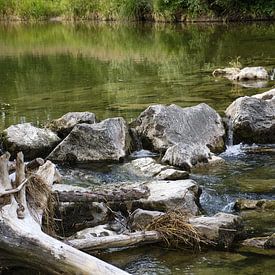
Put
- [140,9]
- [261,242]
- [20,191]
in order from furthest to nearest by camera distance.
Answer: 1. [140,9]
2. [261,242]
3. [20,191]

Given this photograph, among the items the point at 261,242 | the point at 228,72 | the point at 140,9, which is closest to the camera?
the point at 261,242

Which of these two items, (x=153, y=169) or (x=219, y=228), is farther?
(x=153, y=169)

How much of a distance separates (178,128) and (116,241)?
4.88 metres

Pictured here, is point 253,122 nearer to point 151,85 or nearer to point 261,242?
point 261,242

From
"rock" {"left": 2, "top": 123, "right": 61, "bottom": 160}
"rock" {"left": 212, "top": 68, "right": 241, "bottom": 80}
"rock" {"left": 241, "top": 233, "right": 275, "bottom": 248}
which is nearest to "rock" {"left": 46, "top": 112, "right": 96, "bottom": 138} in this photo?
"rock" {"left": 2, "top": 123, "right": 61, "bottom": 160}

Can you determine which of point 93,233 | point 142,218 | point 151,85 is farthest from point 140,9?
point 93,233

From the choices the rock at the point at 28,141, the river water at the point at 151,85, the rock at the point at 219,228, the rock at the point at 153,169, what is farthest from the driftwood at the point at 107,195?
the rock at the point at 28,141

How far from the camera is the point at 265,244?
5.98 m

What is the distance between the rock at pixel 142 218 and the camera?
20.9 ft

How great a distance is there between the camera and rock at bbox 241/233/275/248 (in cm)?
597

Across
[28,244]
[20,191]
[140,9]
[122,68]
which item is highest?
[140,9]

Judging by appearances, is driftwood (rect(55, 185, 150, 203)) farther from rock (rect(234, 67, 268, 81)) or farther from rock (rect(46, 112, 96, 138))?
rock (rect(234, 67, 268, 81))

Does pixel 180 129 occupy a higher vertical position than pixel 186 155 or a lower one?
higher

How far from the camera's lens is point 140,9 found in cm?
4288
